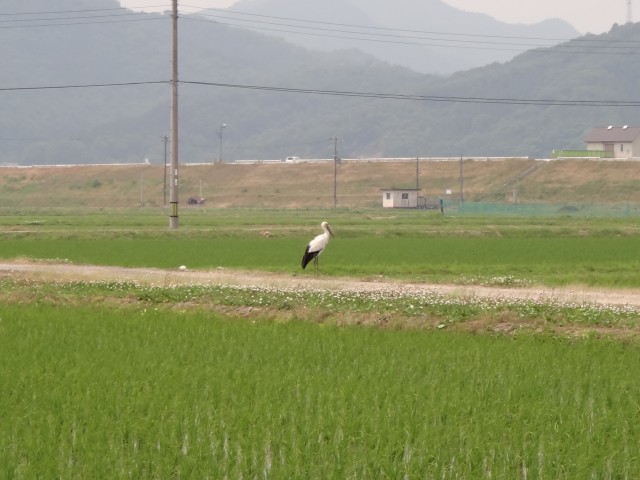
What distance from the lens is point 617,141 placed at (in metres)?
145

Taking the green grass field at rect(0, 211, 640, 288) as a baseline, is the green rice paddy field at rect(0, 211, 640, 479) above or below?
below

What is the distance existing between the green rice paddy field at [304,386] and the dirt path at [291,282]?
205 cm

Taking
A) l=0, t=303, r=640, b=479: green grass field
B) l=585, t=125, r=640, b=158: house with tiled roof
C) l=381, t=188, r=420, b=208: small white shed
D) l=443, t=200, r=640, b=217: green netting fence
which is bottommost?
l=0, t=303, r=640, b=479: green grass field

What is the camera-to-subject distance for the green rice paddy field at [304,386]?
32.4ft

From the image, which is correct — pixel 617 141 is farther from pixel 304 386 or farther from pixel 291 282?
pixel 304 386

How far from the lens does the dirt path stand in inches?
935

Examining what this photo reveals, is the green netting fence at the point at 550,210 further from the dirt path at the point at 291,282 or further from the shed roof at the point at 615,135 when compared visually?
the dirt path at the point at 291,282

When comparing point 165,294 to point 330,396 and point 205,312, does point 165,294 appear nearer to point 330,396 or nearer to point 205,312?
point 205,312

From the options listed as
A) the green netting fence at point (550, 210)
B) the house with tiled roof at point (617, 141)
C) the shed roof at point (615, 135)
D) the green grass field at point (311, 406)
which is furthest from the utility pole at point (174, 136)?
the shed roof at point (615, 135)

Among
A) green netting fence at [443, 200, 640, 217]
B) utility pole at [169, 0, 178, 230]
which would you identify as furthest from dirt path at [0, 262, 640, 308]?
green netting fence at [443, 200, 640, 217]

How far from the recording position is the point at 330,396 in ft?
39.9

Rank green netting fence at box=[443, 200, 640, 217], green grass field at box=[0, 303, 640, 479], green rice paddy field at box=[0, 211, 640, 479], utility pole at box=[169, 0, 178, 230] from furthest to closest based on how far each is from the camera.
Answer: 1. green netting fence at box=[443, 200, 640, 217]
2. utility pole at box=[169, 0, 178, 230]
3. green rice paddy field at box=[0, 211, 640, 479]
4. green grass field at box=[0, 303, 640, 479]

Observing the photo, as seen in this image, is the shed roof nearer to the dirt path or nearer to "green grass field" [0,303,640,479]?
the dirt path

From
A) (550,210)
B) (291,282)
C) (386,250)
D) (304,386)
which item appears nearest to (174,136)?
(386,250)
